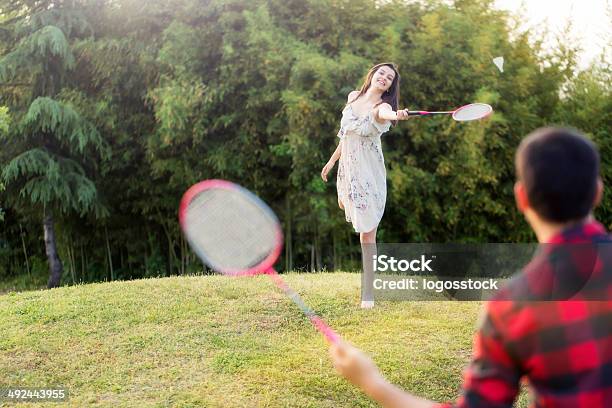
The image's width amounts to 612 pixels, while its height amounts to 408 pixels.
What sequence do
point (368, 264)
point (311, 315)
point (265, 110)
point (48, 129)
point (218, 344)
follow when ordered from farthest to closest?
point (48, 129), point (265, 110), point (368, 264), point (218, 344), point (311, 315)

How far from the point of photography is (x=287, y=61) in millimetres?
8500

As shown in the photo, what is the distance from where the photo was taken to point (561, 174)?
1.02 m

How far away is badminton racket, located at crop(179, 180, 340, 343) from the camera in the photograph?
2.87 m

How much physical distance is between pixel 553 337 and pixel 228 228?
217 centimetres

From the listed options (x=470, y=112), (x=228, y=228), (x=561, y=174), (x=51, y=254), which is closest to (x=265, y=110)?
(x=51, y=254)

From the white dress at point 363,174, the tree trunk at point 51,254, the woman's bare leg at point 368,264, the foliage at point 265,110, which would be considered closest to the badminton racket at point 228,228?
the white dress at point 363,174

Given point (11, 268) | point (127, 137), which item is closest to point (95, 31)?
point (127, 137)

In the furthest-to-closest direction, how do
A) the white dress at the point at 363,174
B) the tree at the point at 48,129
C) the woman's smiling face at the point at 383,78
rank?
the tree at the point at 48,129, the white dress at the point at 363,174, the woman's smiling face at the point at 383,78

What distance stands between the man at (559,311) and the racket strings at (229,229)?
1.88 m

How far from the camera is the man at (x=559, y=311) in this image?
1000 millimetres

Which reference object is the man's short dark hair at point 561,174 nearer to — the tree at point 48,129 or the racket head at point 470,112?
the racket head at point 470,112

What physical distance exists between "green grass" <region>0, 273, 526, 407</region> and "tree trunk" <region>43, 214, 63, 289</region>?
13.9 feet

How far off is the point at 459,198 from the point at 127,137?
15.0ft

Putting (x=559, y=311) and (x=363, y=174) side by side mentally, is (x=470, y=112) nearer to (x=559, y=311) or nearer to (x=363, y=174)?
(x=363, y=174)
